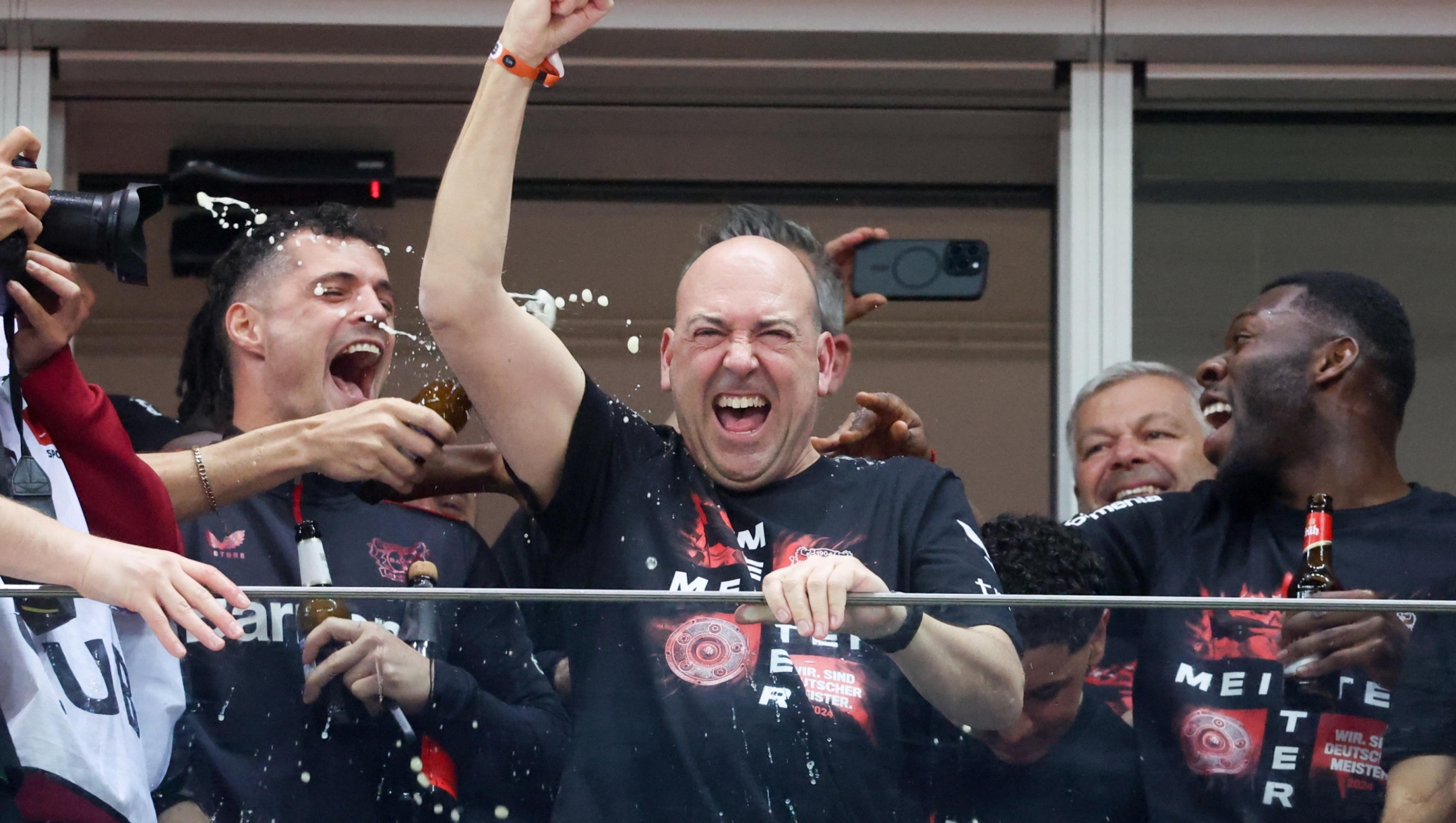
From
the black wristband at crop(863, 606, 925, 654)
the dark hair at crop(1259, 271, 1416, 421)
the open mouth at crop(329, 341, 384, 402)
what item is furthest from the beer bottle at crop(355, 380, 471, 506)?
the dark hair at crop(1259, 271, 1416, 421)

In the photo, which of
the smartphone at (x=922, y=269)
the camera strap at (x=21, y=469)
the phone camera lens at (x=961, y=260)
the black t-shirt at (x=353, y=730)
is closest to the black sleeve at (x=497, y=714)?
the black t-shirt at (x=353, y=730)

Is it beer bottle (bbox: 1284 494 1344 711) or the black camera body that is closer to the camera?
beer bottle (bbox: 1284 494 1344 711)

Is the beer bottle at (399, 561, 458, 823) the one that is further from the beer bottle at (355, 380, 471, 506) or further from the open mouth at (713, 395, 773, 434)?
the beer bottle at (355, 380, 471, 506)

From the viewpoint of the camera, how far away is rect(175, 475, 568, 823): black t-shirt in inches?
84.4

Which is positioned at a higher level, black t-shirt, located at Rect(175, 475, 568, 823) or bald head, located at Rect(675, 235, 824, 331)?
bald head, located at Rect(675, 235, 824, 331)

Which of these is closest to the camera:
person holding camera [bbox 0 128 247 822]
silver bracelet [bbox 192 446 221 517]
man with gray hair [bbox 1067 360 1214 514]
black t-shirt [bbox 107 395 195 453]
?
person holding camera [bbox 0 128 247 822]

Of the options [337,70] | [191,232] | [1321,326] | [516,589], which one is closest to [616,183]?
[337,70]

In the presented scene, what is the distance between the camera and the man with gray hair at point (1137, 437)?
11.8ft

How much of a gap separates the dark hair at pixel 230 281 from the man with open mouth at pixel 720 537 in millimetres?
954

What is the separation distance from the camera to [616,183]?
452 centimetres

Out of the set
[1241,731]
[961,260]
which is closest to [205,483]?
[1241,731]

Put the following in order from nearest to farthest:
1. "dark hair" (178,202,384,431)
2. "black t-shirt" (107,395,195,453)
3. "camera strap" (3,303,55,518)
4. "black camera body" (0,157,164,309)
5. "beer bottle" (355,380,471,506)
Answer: "camera strap" (3,303,55,518) < "black camera body" (0,157,164,309) < "beer bottle" (355,380,471,506) < "black t-shirt" (107,395,195,453) < "dark hair" (178,202,384,431)

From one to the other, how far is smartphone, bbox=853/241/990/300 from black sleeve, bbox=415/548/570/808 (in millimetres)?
1924

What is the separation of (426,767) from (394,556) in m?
0.72
